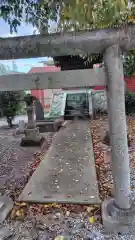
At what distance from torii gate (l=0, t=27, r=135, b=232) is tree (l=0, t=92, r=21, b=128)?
6.85m

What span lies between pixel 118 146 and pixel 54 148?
106 inches

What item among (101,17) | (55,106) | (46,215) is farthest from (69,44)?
(55,106)

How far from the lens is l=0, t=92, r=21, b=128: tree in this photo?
865cm

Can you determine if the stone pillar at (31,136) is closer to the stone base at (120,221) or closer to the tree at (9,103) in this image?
the tree at (9,103)

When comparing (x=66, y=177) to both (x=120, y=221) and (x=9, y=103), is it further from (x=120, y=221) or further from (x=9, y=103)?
(x=9, y=103)

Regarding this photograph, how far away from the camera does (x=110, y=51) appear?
185 centimetres

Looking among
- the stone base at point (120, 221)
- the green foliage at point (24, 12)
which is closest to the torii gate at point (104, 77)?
the stone base at point (120, 221)

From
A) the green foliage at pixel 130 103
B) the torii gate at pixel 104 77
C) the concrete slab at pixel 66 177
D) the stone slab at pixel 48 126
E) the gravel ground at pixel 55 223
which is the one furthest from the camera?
the green foliage at pixel 130 103

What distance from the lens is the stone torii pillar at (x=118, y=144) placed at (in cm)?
185

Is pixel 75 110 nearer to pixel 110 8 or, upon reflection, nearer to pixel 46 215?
pixel 46 215

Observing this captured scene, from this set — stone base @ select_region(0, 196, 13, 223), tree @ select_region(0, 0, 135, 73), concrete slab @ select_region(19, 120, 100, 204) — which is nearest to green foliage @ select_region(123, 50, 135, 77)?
tree @ select_region(0, 0, 135, 73)

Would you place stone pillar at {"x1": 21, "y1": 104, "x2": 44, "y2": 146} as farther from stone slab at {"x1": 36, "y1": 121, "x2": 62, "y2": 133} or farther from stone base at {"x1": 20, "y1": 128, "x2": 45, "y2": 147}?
stone slab at {"x1": 36, "y1": 121, "x2": 62, "y2": 133}

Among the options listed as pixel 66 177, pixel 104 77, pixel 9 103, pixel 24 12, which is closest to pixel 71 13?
pixel 104 77

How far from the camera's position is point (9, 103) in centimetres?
880
